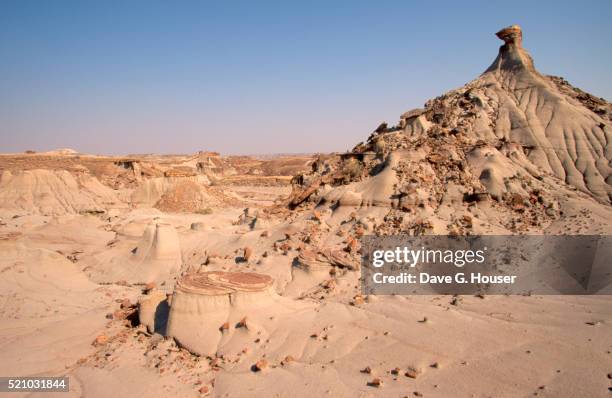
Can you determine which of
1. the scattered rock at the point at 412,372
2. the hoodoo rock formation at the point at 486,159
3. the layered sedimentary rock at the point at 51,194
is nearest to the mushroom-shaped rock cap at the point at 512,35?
the hoodoo rock formation at the point at 486,159

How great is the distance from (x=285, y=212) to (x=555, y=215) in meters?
7.91

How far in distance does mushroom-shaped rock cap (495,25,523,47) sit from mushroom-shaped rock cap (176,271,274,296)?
16.7 m

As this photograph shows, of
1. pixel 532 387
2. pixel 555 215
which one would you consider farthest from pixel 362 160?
pixel 532 387

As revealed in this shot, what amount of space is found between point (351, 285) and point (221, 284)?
2947 mm

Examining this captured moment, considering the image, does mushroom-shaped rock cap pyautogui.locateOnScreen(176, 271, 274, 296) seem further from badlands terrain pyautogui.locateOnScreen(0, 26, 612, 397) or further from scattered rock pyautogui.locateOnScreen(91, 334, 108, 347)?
scattered rock pyautogui.locateOnScreen(91, 334, 108, 347)

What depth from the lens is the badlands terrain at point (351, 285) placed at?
5.40 meters

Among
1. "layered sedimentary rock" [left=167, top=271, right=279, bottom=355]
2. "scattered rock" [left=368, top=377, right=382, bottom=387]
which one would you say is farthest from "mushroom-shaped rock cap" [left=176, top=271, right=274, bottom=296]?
"scattered rock" [left=368, top=377, right=382, bottom=387]

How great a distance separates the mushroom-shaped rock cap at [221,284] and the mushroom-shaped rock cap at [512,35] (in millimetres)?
16662

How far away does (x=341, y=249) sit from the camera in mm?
9562

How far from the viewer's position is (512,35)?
17344 mm

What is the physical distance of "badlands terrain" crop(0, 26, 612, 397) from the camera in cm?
540

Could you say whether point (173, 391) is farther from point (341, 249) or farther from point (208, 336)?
point (341, 249)

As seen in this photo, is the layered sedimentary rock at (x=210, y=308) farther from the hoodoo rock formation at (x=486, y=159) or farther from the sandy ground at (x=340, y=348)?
the hoodoo rock formation at (x=486, y=159)

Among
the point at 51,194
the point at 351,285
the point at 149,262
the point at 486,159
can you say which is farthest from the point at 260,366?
the point at 51,194
